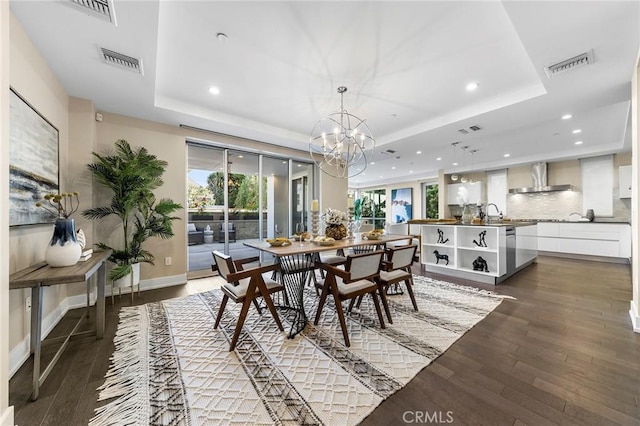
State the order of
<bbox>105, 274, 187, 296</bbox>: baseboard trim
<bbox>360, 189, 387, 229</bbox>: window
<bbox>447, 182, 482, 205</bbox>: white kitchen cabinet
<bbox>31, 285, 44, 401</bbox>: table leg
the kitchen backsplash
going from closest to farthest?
<bbox>31, 285, 44, 401</bbox>: table leg → <bbox>105, 274, 187, 296</bbox>: baseboard trim → the kitchen backsplash → <bbox>447, 182, 482, 205</bbox>: white kitchen cabinet → <bbox>360, 189, 387, 229</bbox>: window

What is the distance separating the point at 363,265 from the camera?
2139 millimetres

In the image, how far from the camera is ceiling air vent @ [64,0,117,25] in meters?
1.67

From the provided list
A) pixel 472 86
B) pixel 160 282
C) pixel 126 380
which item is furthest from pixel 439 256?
pixel 160 282

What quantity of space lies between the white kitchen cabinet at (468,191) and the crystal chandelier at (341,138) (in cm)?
399

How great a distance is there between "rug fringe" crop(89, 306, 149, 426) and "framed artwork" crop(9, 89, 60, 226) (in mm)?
1223

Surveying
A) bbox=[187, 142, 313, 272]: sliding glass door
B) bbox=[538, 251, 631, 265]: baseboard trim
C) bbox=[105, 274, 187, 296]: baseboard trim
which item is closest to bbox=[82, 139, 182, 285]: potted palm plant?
bbox=[105, 274, 187, 296]: baseboard trim

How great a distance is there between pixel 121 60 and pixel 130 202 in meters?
1.61

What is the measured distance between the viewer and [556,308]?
283 centimetres

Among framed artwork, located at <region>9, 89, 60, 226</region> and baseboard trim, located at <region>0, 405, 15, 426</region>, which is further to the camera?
framed artwork, located at <region>9, 89, 60, 226</region>

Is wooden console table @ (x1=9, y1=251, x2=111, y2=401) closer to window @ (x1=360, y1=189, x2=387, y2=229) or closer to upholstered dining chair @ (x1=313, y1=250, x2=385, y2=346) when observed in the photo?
upholstered dining chair @ (x1=313, y1=250, x2=385, y2=346)

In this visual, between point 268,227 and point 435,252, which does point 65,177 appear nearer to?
point 268,227

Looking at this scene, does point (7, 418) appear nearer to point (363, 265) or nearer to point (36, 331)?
point (36, 331)

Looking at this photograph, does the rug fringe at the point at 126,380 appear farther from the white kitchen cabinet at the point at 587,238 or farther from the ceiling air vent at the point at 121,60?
the white kitchen cabinet at the point at 587,238

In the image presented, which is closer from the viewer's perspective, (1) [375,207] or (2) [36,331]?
(2) [36,331]
